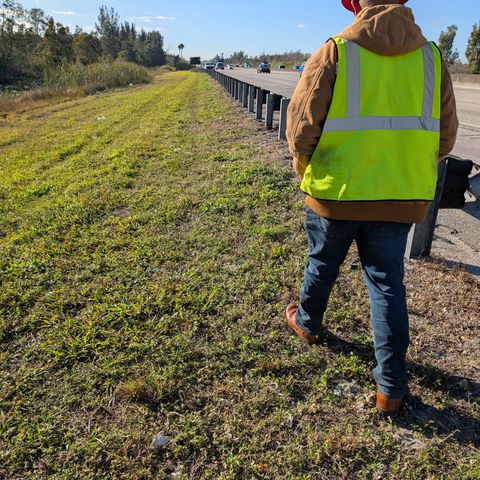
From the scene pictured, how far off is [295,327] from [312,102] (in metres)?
1.52

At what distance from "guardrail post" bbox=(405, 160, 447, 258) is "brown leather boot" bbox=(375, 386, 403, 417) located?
1.75 m

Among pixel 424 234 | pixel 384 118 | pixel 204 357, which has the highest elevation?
pixel 384 118

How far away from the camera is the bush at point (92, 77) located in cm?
2986

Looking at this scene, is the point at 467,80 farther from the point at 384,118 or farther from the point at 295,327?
the point at 384,118

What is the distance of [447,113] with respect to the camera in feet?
7.06

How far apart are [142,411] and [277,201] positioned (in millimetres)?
3349

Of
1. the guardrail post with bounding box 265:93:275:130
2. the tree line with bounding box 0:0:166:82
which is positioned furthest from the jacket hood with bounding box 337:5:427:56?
the tree line with bounding box 0:0:166:82

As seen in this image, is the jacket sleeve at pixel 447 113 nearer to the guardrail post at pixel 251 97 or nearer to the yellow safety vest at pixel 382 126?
the yellow safety vest at pixel 382 126

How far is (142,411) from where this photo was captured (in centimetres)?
233

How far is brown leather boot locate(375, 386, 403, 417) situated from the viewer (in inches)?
87.7

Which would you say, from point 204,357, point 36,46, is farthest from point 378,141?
point 36,46

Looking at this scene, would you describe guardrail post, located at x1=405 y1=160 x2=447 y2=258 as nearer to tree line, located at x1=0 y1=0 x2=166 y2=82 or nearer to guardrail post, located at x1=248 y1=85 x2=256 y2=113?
guardrail post, located at x1=248 y1=85 x2=256 y2=113

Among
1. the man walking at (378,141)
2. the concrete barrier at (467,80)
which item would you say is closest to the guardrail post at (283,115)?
the man walking at (378,141)

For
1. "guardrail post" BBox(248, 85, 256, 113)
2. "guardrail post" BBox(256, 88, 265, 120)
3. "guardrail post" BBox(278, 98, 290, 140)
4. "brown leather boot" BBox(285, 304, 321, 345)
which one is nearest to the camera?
"brown leather boot" BBox(285, 304, 321, 345)
